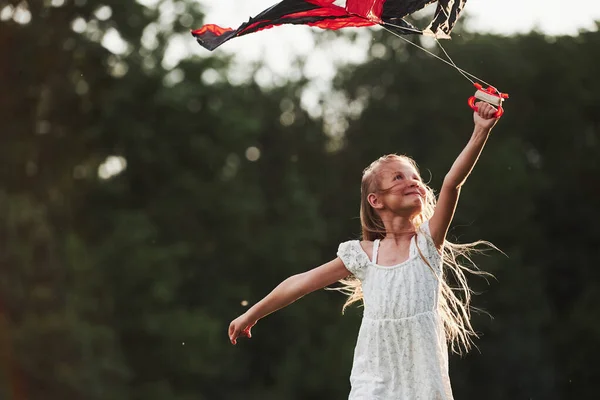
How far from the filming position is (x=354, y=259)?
3994 millimetres

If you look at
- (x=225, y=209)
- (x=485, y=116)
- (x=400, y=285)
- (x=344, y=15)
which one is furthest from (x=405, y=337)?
(x=225, y=209)

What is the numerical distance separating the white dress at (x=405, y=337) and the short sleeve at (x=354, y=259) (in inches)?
3.5

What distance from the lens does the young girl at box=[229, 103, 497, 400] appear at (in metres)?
3.77

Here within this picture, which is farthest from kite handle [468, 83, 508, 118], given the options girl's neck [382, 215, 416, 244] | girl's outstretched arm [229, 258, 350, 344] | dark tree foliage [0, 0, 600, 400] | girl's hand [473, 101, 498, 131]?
dark tree foliage [0, 0, 600, 400]

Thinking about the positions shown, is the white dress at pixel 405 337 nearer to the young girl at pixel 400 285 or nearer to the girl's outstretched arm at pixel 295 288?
the young girl at pixel 400 285

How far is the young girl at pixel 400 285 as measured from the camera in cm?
377

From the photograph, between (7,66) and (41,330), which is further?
(7,66)

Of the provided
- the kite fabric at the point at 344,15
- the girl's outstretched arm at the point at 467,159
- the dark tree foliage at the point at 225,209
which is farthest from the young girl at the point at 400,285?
the dark tree foliage at the point at 225,209

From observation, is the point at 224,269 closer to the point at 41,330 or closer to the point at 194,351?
the point at 194,351

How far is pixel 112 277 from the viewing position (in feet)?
61.4

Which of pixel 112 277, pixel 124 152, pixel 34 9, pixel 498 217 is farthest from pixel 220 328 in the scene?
pixel 34 9

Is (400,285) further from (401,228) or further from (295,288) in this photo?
(295,288)

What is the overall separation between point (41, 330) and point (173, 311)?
2.54 meters

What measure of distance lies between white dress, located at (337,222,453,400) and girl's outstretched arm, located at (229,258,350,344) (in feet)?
0.67
